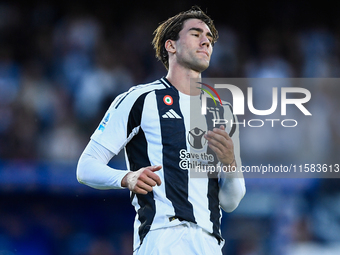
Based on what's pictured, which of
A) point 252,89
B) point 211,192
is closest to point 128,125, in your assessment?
point 211,192

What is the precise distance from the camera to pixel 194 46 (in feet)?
10.3

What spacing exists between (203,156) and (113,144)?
1.87 feet

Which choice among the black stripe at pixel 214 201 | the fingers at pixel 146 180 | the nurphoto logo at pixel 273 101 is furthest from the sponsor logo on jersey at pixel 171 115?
the nurphoto logo at pixel 273 101

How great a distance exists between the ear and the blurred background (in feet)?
3.65

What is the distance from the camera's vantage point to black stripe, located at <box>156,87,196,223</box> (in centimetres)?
259

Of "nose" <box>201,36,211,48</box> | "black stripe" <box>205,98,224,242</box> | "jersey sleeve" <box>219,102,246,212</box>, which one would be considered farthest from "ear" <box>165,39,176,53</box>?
"jersey sleeve" <box>219,102,246,212</box>

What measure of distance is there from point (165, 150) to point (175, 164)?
11 centimetres

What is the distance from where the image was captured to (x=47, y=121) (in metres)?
5.88

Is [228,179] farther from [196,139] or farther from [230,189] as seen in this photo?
[196,139]

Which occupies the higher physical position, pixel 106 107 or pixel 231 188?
pixel 106 107

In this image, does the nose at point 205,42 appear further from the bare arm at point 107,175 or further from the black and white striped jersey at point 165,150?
the bare arm at point 107,175

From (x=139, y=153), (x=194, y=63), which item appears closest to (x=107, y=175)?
(x=139, y=153)

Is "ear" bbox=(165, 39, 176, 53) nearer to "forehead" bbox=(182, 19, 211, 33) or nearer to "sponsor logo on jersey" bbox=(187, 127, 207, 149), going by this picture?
"forehead" bbox=(182, 19, 211, 33)

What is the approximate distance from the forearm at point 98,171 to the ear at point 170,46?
0.99m
